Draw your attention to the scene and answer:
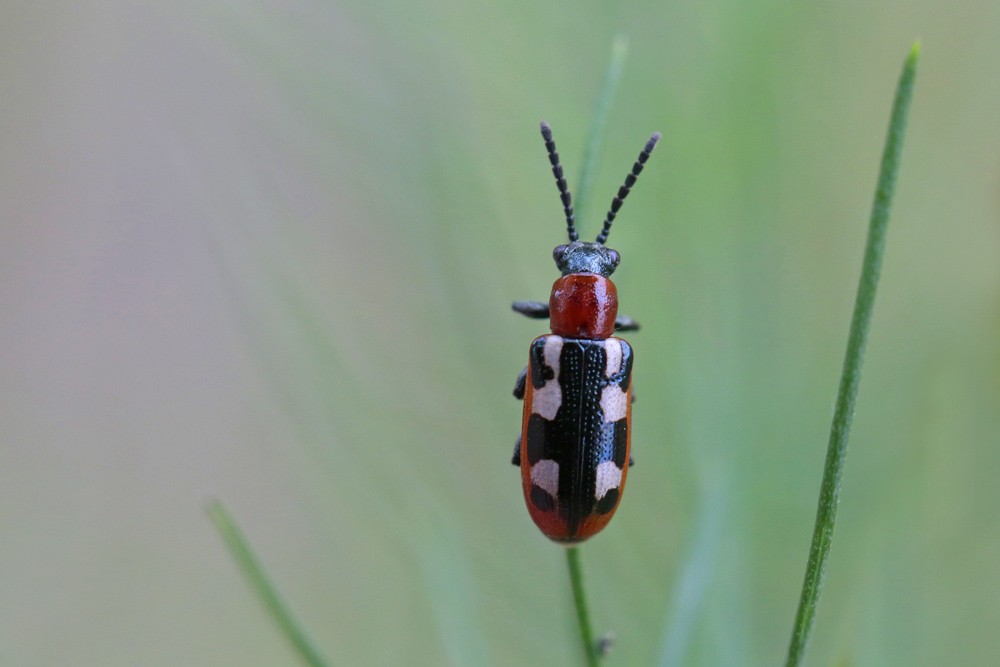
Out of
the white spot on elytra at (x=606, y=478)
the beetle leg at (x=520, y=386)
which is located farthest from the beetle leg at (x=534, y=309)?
the white spot on elytra at (x=606, y=478)

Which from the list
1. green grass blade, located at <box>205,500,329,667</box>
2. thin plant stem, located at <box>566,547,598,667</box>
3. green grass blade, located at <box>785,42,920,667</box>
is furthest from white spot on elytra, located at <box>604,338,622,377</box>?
green grass blade, located at <box>785,42,920,667</box>

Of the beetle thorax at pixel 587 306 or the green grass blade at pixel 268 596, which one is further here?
the beetle thorax at pixel 587 306

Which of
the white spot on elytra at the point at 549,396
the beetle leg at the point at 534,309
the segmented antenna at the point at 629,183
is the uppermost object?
the segmented antenna at the point at 629,183

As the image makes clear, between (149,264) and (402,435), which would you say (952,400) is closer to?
(402,435)

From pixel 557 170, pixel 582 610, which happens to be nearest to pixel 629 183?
pixel 557 170

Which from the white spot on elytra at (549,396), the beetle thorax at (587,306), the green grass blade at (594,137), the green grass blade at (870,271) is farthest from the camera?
the beetle thorax at (587,306)

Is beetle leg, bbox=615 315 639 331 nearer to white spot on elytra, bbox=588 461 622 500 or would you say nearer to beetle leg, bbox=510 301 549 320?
beetle leg, bbox=510 301 549 320

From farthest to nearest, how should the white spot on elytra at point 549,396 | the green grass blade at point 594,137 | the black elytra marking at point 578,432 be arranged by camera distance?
the white spot on elytra at point 549,396, the black elytra marking at point 578,432, the green grass blade at point 594,137

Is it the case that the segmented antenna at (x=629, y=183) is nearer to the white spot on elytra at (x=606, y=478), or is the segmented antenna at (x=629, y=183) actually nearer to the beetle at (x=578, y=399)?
the beetle at (x=578, y=399)
